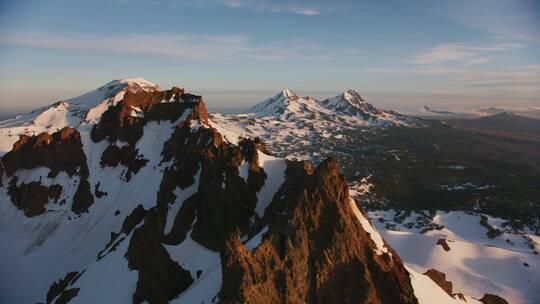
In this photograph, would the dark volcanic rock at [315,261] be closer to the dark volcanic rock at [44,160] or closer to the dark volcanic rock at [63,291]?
the dark volcanic rock at [63,291]

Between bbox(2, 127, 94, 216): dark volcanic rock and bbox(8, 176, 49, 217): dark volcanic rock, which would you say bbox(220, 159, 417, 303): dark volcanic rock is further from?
bbox(8, 176, 49, 217): dark volcanic rock

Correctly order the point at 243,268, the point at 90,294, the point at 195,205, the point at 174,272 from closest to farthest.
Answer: the point at 243,268 → the point at 174,272 → the point at 90,294 → the point at 195,205

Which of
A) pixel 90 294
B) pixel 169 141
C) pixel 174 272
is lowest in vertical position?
pixel 90 294

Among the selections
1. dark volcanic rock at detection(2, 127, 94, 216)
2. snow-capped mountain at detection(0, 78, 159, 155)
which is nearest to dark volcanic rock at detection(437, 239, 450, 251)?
dark volcanic rock at detection(2, 127, 94, 216)

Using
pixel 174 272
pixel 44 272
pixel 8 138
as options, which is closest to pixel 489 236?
pixel 174 272

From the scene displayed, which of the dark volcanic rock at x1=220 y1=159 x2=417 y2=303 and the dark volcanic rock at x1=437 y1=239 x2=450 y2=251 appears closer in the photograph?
the dark volcanic rock at x1=220 y1=159 x2=417 y2=303

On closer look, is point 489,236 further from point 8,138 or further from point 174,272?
point 8,138

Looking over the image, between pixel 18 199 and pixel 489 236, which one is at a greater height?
pixel 18 199

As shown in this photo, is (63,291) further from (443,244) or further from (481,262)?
(481,262)
